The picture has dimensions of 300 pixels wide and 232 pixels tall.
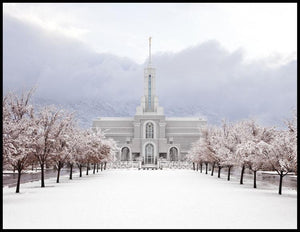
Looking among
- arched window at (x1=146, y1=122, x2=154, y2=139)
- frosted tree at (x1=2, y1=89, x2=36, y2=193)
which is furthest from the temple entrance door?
frosted tree at (x1=2, y1=89, x2=36, y2=193)

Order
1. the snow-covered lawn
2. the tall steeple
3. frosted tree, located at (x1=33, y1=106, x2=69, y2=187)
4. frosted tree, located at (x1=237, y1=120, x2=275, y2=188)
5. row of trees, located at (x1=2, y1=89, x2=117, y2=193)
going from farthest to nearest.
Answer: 1. the tall steeple
2. frosted tree, located at (x1=33, y1=106, x2=69, y2=187)
3. frosted tree, located at (x1=237, y1=120, x2=275, y2=188)
4. row of trees, located at (x1=2, y1=89, x2=117, y2=193)
5. the snow-covered lawn

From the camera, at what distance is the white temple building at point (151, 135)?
105 m

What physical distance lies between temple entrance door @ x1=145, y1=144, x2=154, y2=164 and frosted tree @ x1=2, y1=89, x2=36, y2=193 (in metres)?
77.8

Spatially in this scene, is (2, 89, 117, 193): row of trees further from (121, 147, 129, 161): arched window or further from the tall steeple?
the tall steeple

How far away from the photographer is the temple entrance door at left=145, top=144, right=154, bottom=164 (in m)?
105

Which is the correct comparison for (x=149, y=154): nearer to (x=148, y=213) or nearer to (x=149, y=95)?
(x=149, y=95)

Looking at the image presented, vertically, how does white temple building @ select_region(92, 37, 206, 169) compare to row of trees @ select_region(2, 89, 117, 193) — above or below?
above

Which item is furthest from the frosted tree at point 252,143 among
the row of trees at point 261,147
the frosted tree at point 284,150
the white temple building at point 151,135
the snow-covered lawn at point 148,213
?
the white temple building at point 151,135

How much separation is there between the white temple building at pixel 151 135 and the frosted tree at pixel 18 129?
77.2 metres

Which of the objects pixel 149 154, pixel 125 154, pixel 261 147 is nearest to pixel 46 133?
pixel 261 147

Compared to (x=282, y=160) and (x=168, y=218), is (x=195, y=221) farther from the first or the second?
(x=282, y=160)

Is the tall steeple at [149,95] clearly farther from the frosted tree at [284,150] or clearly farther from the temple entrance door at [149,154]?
the frosted tree at [284,150]

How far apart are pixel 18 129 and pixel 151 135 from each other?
→ 88.1 m

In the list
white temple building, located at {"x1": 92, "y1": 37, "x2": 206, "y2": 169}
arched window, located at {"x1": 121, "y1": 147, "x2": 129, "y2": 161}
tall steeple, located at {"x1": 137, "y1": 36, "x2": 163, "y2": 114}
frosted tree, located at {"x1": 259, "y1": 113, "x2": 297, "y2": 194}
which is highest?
tall steeple, located at {"x1": 137, "y1": 36, "x2": 163, "y2": 114}
